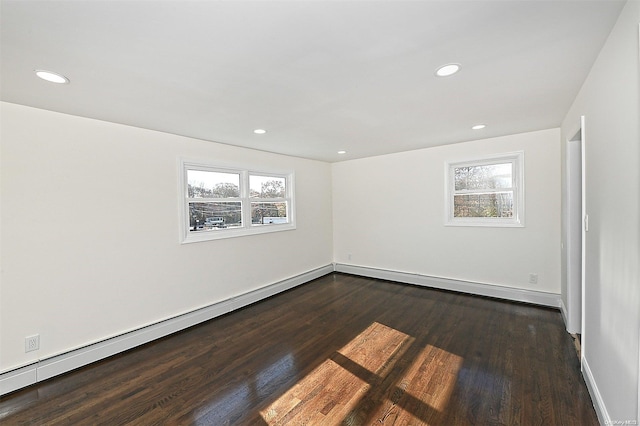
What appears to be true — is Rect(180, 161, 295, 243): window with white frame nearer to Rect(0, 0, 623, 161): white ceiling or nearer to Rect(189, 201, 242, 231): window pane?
Rect(189, 201, 242, 231): window pane

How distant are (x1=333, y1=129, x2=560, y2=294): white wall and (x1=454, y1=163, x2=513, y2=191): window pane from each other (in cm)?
23

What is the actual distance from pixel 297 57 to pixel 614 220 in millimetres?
2097

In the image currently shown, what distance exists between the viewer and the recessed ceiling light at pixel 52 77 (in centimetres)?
174

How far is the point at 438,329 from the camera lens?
3117 millimetres

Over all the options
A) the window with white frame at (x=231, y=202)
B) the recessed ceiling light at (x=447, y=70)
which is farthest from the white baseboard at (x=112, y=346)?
the recessed ceiling light at (x=447, y=70)

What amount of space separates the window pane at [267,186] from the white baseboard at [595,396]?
418 centimetres

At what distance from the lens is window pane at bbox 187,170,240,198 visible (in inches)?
138

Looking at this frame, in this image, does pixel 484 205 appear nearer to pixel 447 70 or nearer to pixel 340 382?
pixel 447 70

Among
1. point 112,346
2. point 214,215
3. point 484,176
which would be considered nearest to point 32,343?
point 112,346

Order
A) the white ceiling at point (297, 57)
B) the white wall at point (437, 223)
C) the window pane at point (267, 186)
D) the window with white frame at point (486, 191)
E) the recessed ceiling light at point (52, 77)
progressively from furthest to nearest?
the window pane at point (267, 186) → the window with white frame at point (486, 191) → the white wall at point (437, 223) → the recessed ceiling light at point (52, 77) → the white ceiling at point (297, 57)

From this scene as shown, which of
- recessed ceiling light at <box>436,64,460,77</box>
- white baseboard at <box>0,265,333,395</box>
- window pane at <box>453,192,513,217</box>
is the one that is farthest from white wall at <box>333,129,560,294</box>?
recessed ceiling light at <box>436,64,460,77</box>

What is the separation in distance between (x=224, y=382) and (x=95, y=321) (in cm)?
150

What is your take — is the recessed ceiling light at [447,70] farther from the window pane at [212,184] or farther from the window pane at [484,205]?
the window pane at [212,184]

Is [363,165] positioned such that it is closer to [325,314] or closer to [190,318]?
[325,314]
